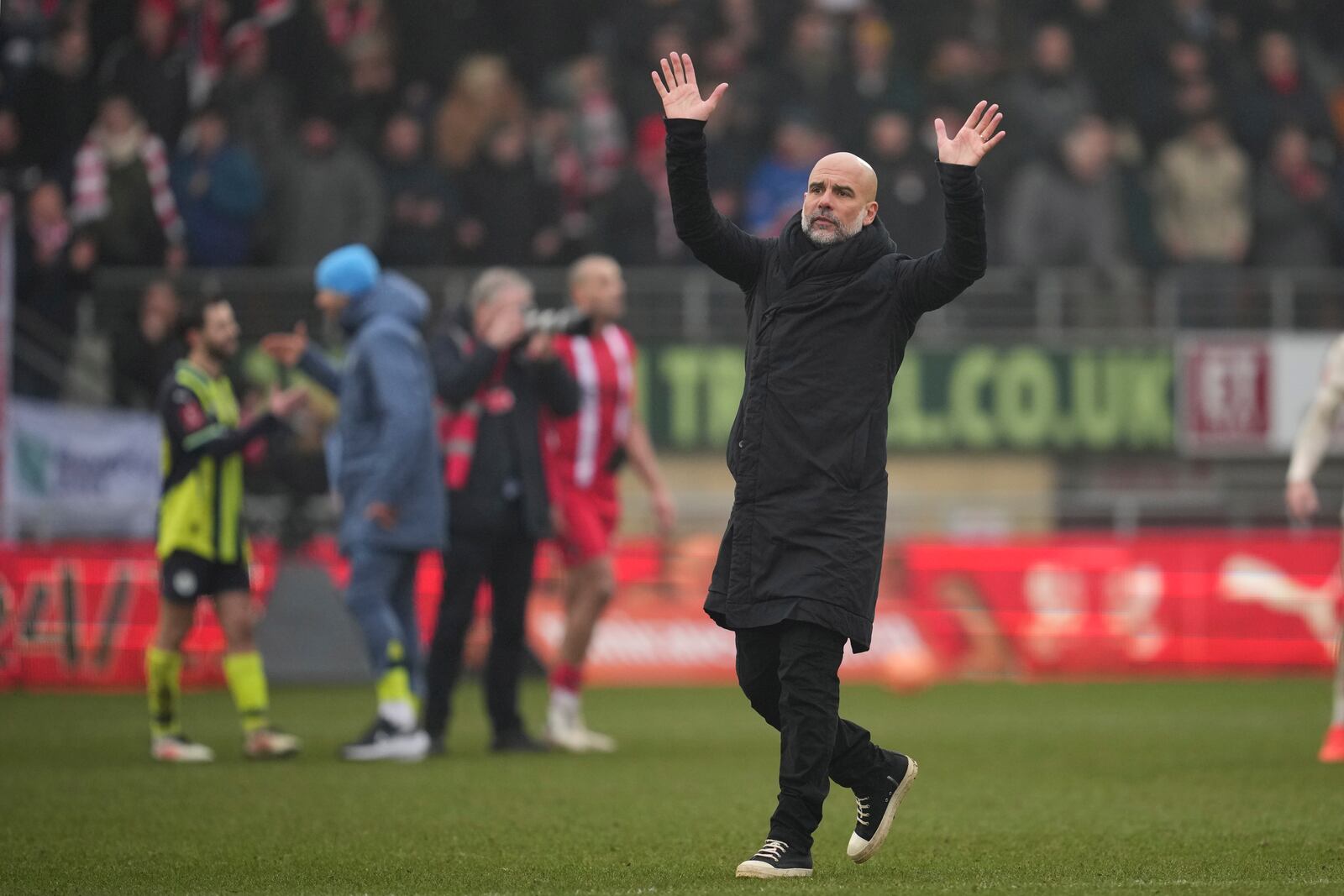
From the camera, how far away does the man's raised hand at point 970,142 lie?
6250 mm

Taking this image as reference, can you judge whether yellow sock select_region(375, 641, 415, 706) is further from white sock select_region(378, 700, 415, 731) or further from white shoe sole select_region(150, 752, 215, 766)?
white shoe sole select_region(150, 752, 215, 766)

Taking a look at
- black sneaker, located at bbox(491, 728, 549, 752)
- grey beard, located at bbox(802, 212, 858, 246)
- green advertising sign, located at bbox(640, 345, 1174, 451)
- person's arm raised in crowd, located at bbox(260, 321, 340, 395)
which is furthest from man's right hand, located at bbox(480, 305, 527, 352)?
green advertising sign, located at bbox(640, 345, 1174, 451)

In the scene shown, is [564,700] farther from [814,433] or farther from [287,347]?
[814,433]

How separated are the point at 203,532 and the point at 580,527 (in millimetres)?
2063

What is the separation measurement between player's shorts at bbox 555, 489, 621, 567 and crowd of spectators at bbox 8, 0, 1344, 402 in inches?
325

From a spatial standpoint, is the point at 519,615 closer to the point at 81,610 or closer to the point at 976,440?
the point at 81,610

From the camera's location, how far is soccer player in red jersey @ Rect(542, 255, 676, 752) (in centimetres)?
1138

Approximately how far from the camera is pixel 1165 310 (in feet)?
65.4

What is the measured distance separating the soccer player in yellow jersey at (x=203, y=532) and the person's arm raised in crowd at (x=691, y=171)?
175 inches

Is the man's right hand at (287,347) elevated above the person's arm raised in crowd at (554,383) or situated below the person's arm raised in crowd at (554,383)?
above

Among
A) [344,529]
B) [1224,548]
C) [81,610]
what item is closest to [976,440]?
[1224,548]

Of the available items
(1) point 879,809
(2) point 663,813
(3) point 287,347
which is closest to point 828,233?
(1) point 879,809

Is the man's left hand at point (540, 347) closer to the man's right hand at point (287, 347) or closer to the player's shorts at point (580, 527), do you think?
the player's shorts at point (580, 527)

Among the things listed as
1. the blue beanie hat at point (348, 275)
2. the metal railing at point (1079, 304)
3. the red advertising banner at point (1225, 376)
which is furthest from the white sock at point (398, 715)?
the red advertising banner at point (1225, 376)
